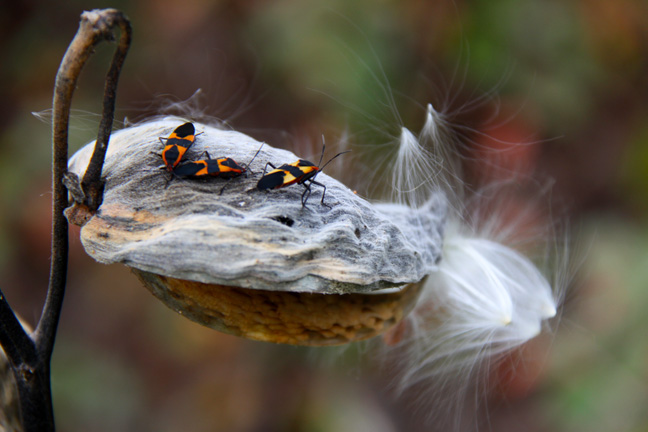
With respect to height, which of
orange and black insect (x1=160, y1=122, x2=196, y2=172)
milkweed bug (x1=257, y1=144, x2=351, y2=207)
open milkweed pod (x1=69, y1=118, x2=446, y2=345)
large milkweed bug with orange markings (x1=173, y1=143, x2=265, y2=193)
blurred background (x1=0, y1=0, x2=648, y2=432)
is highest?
orange and black insect (x1=160, y1=122, x2=196, y2=172)

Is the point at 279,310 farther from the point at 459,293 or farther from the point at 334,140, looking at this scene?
the point at 334,140

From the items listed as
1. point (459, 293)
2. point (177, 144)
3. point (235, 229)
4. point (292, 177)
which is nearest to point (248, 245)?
point (235, 229)

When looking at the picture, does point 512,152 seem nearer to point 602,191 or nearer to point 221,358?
point 602,191

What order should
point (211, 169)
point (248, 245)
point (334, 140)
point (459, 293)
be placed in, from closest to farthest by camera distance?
point (248, 245) → point (211, 169) → point (459, 293) → point (334, 140)

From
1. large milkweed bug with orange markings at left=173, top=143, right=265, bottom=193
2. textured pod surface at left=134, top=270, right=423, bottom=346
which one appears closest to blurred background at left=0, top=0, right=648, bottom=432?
textured pod surface at left=134, top=270, right=423, bottom=346

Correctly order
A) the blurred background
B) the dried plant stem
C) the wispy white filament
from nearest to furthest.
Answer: the dried plant stem < the wispy white filament < the blurred background

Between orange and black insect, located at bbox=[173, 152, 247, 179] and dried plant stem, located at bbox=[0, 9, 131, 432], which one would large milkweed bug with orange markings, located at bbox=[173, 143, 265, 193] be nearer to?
orange and black insect, located at bbox=[173, 152, 247, 179]

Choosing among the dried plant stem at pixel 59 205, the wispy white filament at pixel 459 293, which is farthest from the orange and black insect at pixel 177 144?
the wispy white filament at pixel 459 293
